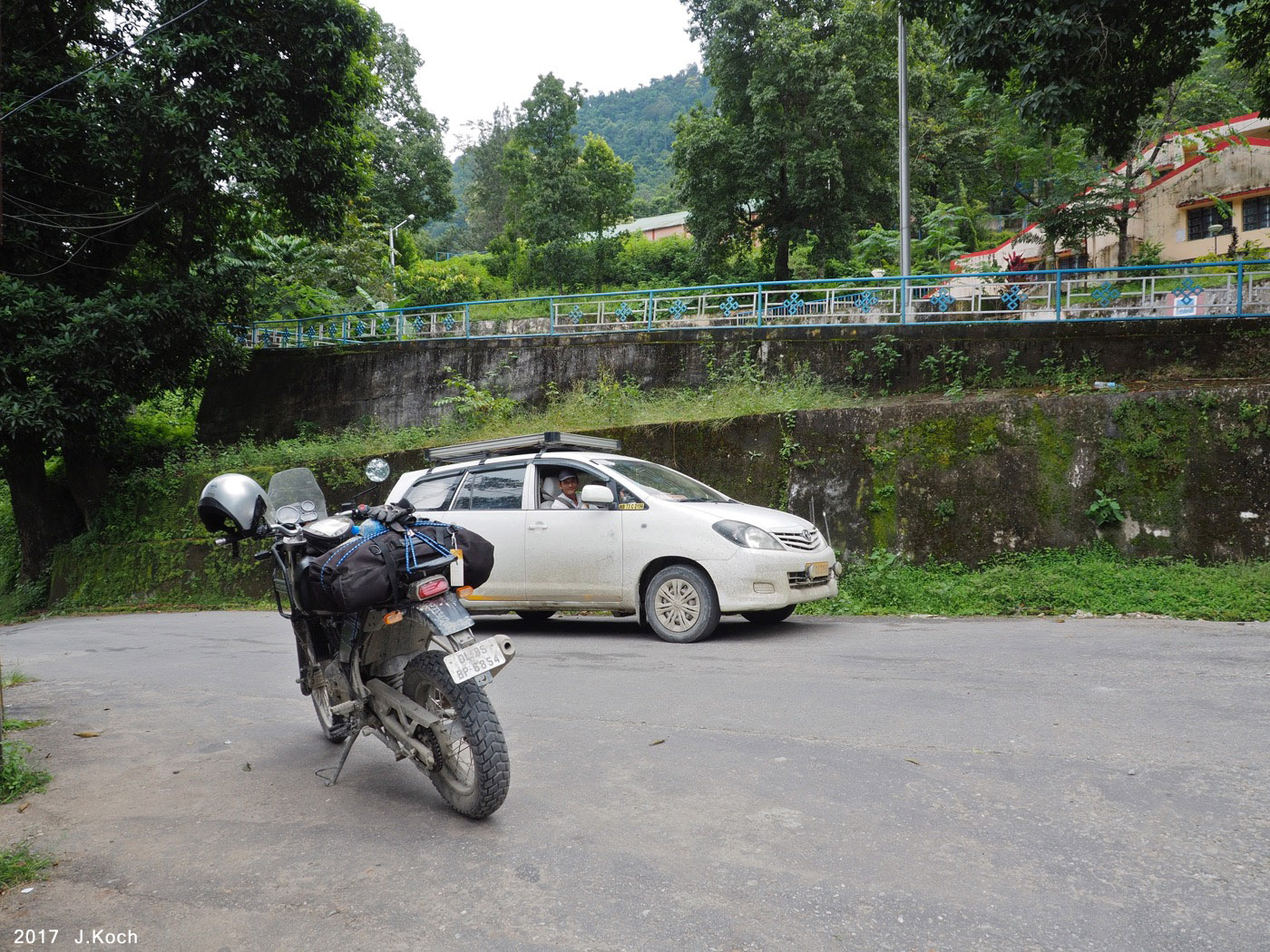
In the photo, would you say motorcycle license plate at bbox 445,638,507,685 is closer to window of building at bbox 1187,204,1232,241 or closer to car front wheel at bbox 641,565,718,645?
car front wheel at bbox 641,565,718,645

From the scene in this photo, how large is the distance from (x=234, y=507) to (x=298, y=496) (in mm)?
430

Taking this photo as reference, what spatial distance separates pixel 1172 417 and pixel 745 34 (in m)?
22.3

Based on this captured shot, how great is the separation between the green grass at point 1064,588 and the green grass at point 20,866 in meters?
7.62

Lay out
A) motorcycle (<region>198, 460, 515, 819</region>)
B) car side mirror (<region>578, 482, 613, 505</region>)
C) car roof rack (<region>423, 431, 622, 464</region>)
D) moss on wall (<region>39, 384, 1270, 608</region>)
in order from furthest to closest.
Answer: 1. moss on wall (<region>39, 384, 1270, 608</region>)
2. car roof rack (<region>423, 431, 622, 464</region>)
3. car side mirror (<region>578, 482, 613, 505</region>)
4. motorcycle (<region>198, 460, 515, 819</region>)

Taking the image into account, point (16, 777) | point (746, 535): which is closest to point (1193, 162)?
point (746, 535)

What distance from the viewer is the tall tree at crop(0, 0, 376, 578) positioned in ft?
49.5

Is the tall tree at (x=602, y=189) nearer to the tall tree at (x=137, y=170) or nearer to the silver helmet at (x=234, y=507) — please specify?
the tall tree at (x=137, y=170)

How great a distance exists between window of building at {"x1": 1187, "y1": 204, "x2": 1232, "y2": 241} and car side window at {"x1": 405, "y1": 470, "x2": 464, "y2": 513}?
92.2 feet

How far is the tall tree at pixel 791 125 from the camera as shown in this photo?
1044 inches

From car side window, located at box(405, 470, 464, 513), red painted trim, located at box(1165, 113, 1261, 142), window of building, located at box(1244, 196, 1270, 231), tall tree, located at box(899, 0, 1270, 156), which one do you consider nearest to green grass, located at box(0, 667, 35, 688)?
car side window, located at box(405, 470, 464, 513)

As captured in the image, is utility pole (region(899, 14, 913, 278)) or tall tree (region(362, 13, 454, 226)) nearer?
utility pole (region(899, 14, 913, 278))

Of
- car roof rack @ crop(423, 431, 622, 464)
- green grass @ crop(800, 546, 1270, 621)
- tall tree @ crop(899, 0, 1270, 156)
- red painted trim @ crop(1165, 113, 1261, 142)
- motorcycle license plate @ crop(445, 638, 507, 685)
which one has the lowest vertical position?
green grass @ crop(800, 546, 1270, 621)

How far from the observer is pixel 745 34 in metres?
28.4

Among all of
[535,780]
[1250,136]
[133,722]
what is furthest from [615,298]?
[1250,136]
